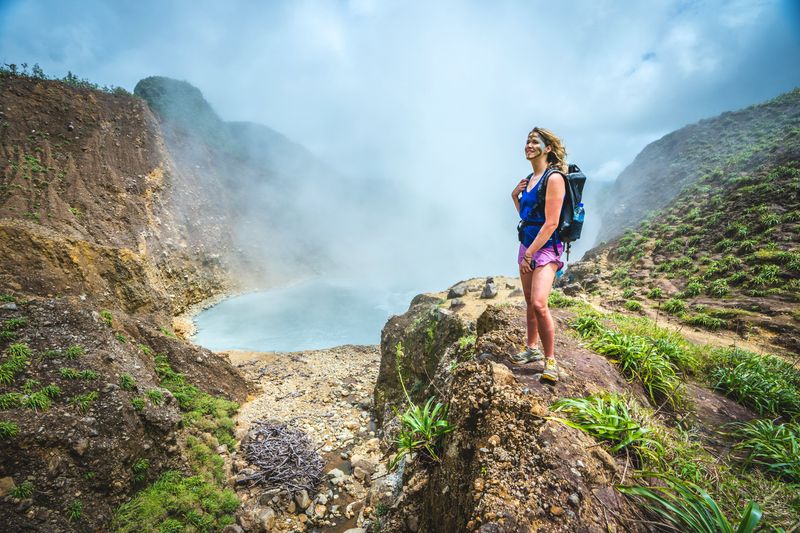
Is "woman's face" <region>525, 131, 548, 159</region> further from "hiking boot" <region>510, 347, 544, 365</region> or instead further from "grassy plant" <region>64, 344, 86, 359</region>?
"grassy plant" <region>64, 344, 86, 359</region>

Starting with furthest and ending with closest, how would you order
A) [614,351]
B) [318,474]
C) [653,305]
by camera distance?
1. [653,305]
2. [318,474]
3. [614,351]

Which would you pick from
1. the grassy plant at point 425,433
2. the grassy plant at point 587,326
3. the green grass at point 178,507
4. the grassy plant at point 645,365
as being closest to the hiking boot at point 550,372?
the grassy plant at point 425,433

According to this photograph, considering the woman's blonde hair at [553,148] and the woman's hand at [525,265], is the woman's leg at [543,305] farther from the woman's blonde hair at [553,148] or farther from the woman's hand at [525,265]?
the woman's blonde hair at [553,148]

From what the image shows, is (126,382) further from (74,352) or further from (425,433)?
(425,433)

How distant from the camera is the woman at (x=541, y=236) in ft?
8.80

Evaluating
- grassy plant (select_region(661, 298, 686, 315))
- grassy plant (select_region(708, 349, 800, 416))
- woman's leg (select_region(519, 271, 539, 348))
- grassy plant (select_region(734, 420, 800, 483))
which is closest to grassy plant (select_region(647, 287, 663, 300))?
grassy plant (select_region(661, 298, 686, 315))

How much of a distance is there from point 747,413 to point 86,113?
3263cm

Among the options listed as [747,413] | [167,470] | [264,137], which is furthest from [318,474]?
[264,137]

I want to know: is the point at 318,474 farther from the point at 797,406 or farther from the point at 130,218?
the point at 130,218

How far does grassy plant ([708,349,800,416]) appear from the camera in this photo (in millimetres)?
3275

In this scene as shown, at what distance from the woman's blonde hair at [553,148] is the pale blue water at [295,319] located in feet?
56.0

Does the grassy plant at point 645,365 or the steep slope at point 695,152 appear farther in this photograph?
the steep slope at point 695,152

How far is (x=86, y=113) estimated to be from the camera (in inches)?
760

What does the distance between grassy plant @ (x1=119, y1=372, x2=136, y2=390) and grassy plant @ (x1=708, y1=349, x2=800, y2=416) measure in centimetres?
928
